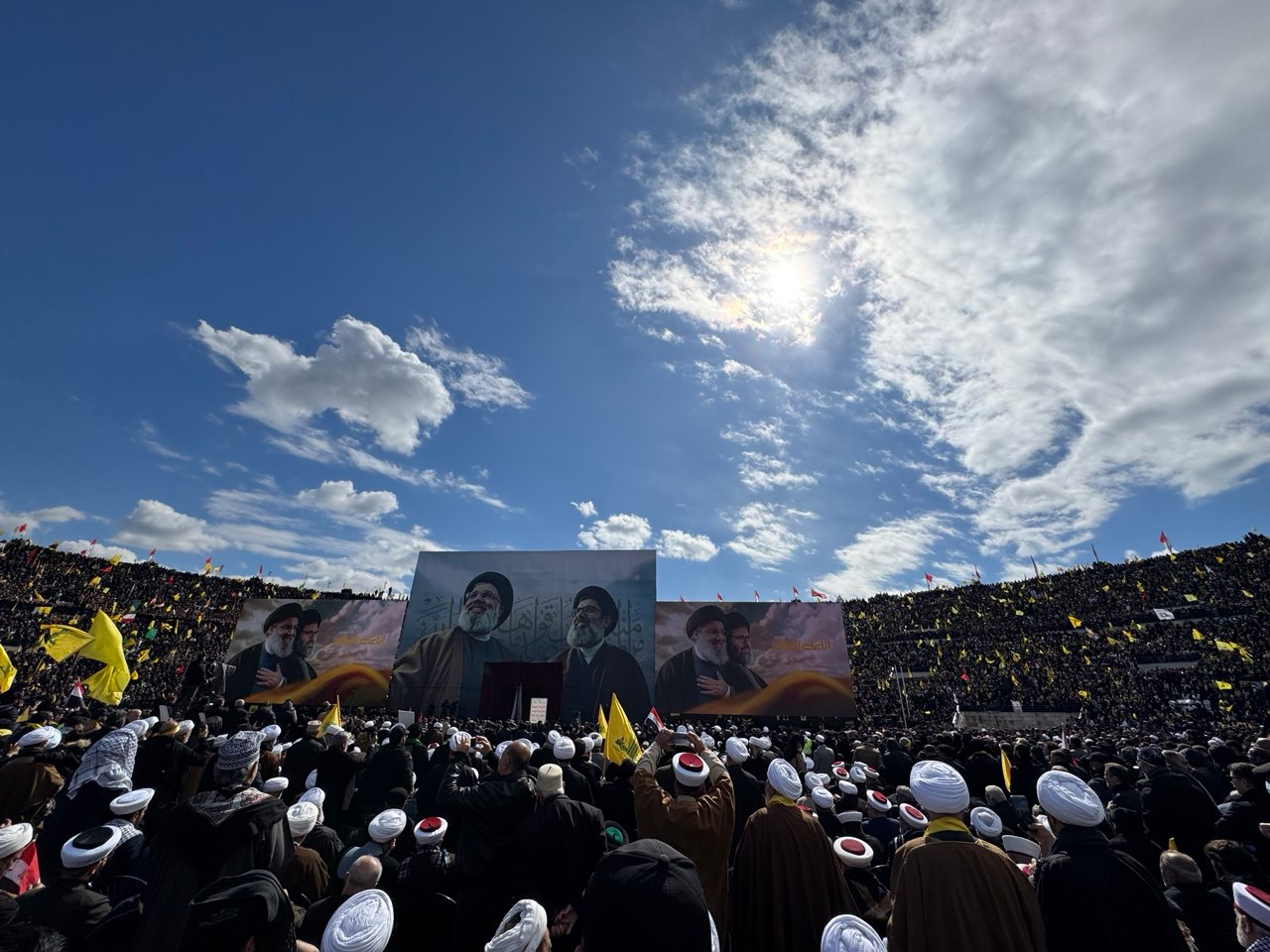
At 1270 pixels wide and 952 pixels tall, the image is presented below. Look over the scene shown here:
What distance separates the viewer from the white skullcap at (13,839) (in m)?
3.54

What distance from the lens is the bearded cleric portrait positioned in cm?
3209

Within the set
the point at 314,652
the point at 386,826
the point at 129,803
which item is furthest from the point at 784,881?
the point at 314,652

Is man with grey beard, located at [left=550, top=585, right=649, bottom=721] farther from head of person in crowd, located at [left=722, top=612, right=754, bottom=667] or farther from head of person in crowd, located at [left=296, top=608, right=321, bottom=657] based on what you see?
head of person in crowd, located at [left=296, top=608, right=321, bottom=657]

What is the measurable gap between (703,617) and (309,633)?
2347 centimetres

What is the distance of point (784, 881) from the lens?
152 inches

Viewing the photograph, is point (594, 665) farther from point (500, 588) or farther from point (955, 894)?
point (955, 894)

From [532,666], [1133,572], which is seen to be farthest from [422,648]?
[1133,572]

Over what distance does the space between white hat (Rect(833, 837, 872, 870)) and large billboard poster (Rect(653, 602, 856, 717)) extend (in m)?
26.6

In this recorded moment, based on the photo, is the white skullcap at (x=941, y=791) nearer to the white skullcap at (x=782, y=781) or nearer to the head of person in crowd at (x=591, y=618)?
the white skullcap at (x=782, y=781)

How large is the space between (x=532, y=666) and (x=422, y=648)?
6.45 metres

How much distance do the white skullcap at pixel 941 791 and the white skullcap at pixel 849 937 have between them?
844 millimetres

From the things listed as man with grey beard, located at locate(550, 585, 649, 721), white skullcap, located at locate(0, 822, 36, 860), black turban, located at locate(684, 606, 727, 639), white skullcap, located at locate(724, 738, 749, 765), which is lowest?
white skullcap, located at locate(0, 822, 36, 860)

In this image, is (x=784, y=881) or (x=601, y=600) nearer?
(x=784, y=881)

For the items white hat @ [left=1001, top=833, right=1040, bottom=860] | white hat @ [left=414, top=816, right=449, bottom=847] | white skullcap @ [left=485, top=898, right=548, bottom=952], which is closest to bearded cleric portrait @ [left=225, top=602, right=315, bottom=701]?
white hat @ [left=414, top=816, right=449, bottom=847]
